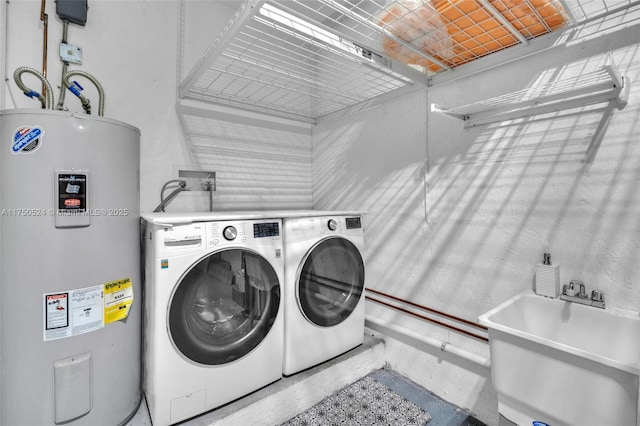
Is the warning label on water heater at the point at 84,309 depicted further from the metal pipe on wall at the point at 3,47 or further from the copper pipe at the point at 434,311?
the copper pipe at the point at 434,311

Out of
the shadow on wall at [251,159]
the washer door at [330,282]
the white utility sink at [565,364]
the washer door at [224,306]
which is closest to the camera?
the white utility sink at [565,364]

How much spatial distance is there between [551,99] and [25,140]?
2.33 m

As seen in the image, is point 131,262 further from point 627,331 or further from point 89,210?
point 627,331

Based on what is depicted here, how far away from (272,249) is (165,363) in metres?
0.72

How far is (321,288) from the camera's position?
1923 millimetres

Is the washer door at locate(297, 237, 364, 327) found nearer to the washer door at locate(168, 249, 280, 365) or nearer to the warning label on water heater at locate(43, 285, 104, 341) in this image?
the washer door at locate(168, 249, 280, 365)

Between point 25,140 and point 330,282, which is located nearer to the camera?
point 25,140

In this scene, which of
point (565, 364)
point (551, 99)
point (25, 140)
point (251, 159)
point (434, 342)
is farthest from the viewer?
point (251, 159)

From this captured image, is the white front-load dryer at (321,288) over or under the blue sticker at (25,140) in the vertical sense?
under

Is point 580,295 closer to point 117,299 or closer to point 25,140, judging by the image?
point 117,299

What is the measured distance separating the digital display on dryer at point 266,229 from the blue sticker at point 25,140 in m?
0.94

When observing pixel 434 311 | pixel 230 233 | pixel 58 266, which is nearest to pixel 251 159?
pixel 230 233

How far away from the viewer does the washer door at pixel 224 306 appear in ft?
4.58

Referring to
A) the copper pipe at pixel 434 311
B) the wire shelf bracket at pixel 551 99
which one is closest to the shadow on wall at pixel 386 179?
the copper pipe at pixel 434 311
